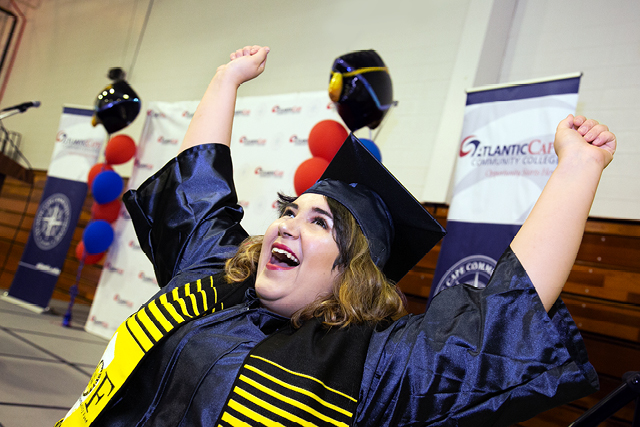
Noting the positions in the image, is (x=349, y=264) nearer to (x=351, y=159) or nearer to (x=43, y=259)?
(x=351, y=159)

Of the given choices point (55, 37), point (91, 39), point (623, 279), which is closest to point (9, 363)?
point (623, 279)

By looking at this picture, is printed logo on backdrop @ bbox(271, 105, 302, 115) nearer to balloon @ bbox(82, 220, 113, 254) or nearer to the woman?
balloon @ bbox(82, 220, 113, 254)

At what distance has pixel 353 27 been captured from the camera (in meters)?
4.70

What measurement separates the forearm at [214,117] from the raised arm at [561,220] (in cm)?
87

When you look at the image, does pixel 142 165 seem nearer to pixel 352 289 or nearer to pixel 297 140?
pixel 297 140

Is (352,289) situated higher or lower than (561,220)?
lower

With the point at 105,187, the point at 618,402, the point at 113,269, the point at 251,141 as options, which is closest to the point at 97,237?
the point at 113,269

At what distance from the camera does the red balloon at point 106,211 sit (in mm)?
4602

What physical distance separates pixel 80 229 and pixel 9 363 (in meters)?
4.43

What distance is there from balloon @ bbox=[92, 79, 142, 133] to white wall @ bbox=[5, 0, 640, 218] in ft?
4.13

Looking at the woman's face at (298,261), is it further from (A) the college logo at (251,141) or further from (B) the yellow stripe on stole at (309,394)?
(A) the college logo at (251,141)

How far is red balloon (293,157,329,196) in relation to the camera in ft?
9.32

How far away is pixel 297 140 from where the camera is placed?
3.48 meters

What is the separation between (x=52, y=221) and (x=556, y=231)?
5.12m
